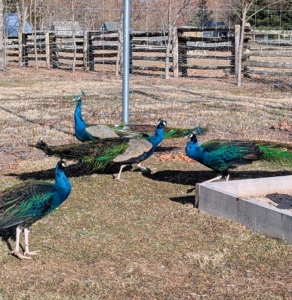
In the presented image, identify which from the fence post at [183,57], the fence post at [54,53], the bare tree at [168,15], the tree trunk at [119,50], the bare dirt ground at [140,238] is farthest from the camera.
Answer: the fence post at [54,53]

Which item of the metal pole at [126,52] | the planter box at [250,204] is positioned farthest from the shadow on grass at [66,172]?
the planter box at [250,204]

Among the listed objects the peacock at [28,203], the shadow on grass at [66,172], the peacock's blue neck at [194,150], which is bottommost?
the shadow on grass at [66,172]

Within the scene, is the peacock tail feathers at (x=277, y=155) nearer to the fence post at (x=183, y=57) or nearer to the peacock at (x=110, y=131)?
the peacock at (x=110, y=131)

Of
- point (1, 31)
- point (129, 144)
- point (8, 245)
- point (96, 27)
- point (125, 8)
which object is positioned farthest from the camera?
point (96, 27)

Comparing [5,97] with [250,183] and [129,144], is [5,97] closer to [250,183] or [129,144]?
[129,144]

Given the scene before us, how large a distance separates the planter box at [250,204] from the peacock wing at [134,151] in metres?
1.15

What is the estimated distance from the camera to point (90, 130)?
23.4 ft

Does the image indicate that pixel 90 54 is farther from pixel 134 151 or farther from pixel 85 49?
pixel 134 151

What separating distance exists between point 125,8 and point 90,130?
179cm

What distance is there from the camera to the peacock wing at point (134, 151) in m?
6.43

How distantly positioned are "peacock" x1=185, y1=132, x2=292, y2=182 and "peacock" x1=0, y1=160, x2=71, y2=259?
6.15ft

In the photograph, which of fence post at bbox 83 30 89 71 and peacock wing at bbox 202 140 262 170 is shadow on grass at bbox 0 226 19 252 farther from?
fence post at bbox 83 30 89 71

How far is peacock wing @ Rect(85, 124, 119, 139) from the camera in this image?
701cm

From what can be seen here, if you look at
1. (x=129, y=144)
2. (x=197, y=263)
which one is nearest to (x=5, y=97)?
(x=129, y=144)
